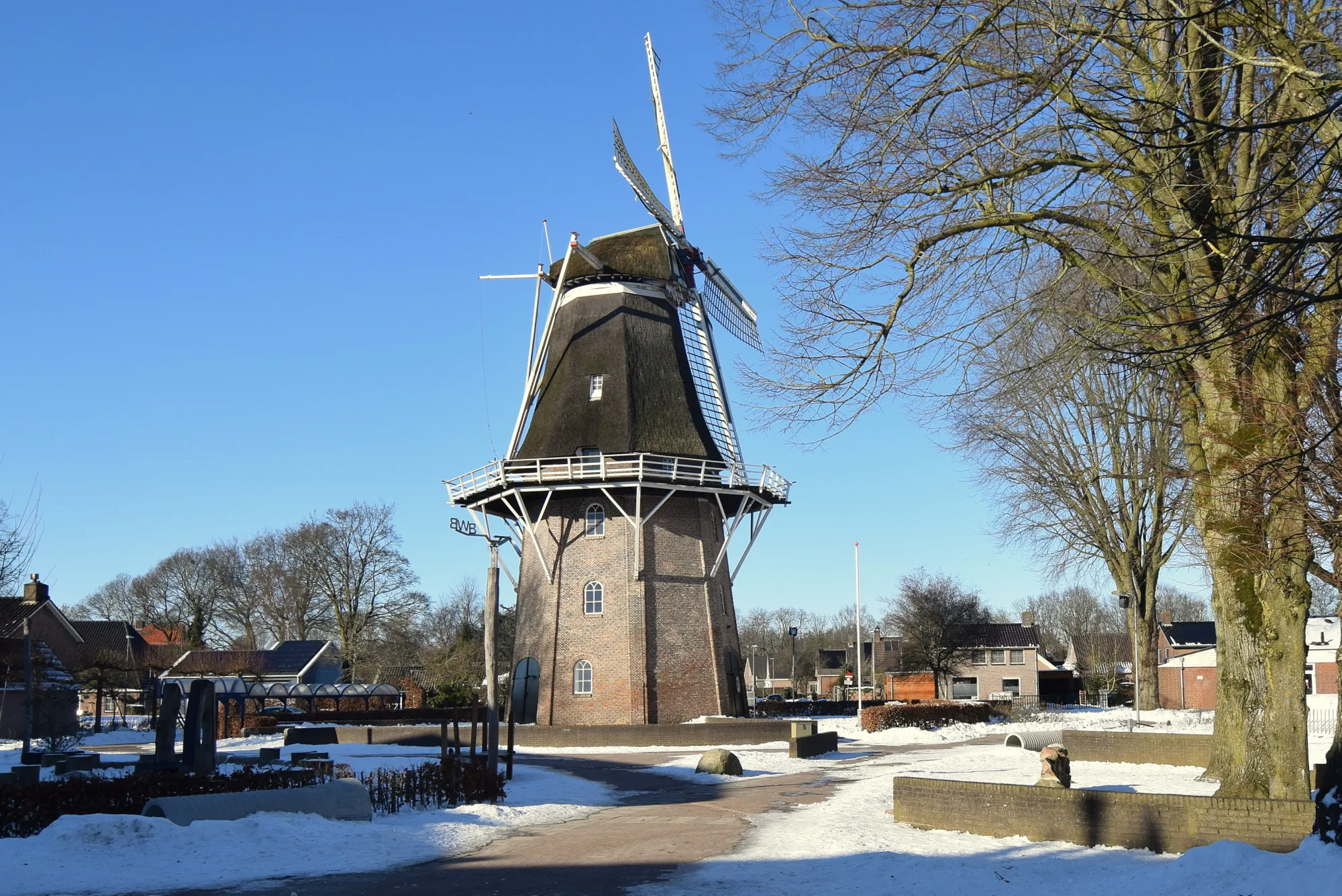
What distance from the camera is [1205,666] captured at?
59.5 m

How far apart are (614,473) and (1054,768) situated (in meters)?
20.8

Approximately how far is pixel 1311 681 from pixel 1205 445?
43.0 meters

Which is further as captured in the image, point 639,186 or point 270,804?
point 639,186

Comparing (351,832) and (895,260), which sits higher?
(895,260)

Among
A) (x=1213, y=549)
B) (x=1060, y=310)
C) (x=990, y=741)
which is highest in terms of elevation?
(x=1060, y=310)

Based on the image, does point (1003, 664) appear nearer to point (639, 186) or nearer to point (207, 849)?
point (639, 186)

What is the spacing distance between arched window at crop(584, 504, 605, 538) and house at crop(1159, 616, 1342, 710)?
→ 58.8ft

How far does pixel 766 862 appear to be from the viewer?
12703 mm

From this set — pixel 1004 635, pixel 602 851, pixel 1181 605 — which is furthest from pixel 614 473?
pixel 1181 605

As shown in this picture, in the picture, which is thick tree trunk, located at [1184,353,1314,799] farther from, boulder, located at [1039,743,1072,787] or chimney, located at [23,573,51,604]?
chimney, located at [23,573,51,604]

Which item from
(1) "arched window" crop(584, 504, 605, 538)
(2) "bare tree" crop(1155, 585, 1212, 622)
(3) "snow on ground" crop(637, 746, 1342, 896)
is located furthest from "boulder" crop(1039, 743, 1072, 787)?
(2) "bare tree" crop(1155, 585, 1212, 622)

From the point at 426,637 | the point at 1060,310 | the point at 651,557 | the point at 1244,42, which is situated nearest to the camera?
the point at 1244,42

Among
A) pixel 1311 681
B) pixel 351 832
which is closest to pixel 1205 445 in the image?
pixel 351 832

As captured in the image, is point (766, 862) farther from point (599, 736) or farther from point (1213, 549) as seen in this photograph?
point (599, 736)
